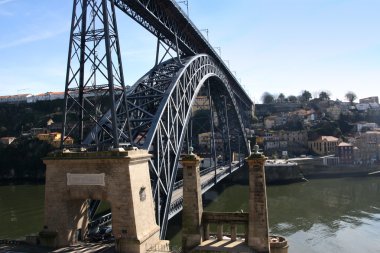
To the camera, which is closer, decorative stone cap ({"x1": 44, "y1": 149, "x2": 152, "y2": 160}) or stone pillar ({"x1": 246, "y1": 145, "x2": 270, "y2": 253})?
stone pillar ({"x1": 246, "y1": 145, "x2": 270, "y2": 253})

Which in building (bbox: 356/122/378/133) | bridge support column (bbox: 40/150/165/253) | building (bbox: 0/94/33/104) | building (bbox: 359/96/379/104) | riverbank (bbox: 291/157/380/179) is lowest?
riverbank (bbox: 291/157/380/179)

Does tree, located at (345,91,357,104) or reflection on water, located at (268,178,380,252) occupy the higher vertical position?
tree, located at (345,91,357,104)

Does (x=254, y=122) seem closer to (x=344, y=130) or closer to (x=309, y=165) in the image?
(x=344, y=130)

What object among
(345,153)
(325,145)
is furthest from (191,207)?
(325,145)

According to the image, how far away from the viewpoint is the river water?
2690 cm

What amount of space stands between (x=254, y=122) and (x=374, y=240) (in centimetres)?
8456

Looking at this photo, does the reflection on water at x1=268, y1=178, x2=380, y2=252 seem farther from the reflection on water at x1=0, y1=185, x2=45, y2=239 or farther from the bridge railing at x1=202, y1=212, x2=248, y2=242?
the reflection on water at x1=0, y1=185, x2=45, y2=239

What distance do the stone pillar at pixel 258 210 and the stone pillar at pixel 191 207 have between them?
2.09 m

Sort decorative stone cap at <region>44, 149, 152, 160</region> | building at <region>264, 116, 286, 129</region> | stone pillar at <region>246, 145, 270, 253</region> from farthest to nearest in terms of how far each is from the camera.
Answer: building at <region>264, 116, 286, 129</region> < decorative stone cap at <region>44, 149, 152, 160</region> < stone pillar at <region>246, 145, 270, 253</region>

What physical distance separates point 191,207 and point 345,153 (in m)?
67.4

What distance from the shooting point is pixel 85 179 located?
1470 cm

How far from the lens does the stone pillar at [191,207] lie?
49.7 feet

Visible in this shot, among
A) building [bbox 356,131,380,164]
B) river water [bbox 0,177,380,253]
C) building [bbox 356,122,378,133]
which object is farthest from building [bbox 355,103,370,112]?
river water [bbox 0,177,380,253]

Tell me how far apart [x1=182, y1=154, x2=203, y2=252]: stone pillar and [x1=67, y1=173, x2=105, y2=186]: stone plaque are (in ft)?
10.7
